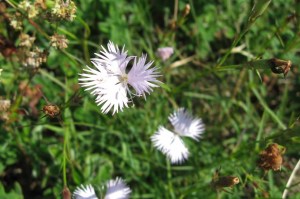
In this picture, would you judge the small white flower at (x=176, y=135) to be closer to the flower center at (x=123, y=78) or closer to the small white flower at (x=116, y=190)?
the small white flower at (x=116, y=190)

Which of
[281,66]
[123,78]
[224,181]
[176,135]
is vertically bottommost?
[224,181]

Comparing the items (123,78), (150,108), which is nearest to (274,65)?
(123,78)

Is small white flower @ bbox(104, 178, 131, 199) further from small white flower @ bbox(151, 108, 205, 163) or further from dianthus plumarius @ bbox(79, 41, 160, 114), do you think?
dianthus plumarius @ bbox(79, 41, 160, 114)

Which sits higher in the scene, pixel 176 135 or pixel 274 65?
pixel 274 65

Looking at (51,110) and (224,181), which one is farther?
(224,181)

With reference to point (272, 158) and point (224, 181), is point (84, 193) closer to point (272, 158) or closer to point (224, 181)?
point (224, 181)

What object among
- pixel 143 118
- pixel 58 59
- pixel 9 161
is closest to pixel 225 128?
pixel 143 118

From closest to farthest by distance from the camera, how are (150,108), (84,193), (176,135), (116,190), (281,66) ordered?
1. (281,66)
2. (84,193)
3. (116,190)
4. (176,135)
5. (150,108)
